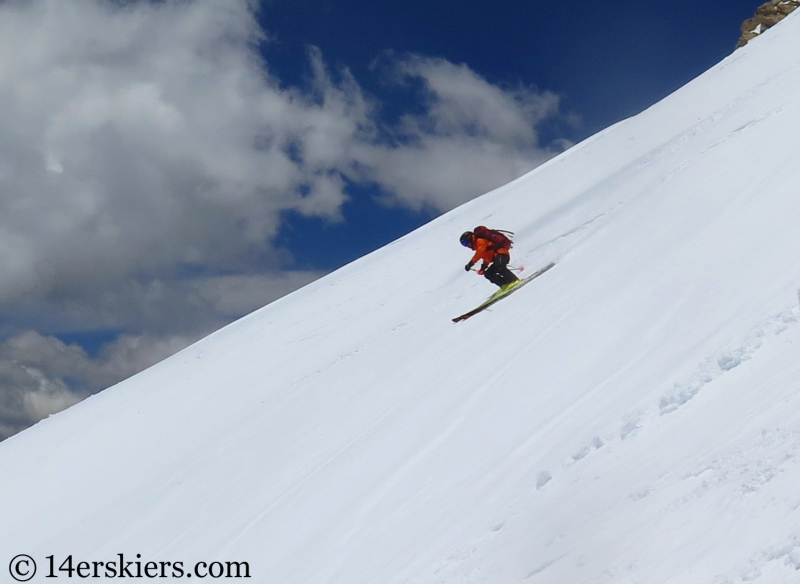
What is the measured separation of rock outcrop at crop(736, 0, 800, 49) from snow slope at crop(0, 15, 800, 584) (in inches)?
1166

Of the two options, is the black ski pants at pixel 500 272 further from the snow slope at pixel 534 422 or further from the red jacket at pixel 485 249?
the snow slope at pixel 534 422

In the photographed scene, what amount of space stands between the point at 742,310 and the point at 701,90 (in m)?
21.8

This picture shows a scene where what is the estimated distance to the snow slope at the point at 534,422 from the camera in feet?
14.1

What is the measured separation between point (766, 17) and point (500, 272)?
143 ft

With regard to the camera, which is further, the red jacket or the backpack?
the red jacket

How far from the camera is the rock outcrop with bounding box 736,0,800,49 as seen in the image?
45625 millimetres

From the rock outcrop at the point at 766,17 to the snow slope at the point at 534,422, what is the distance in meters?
29.6

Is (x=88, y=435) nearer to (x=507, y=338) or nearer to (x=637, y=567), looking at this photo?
(x=507, y=338)

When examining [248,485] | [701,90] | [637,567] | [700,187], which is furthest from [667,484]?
[701,90]

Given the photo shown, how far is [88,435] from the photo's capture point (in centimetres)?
2139

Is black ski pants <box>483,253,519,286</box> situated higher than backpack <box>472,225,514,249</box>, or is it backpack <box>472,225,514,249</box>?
backpack <box>472,225,514,249</box>

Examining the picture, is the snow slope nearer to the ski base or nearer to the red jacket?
the ski base

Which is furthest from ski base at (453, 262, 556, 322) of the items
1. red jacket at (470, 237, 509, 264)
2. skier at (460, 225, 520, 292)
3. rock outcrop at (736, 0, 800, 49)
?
rock outcrop at (736, 0, 800, 49)

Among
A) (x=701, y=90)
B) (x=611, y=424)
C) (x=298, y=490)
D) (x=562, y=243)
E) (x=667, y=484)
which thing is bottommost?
(x=667, y=484)
